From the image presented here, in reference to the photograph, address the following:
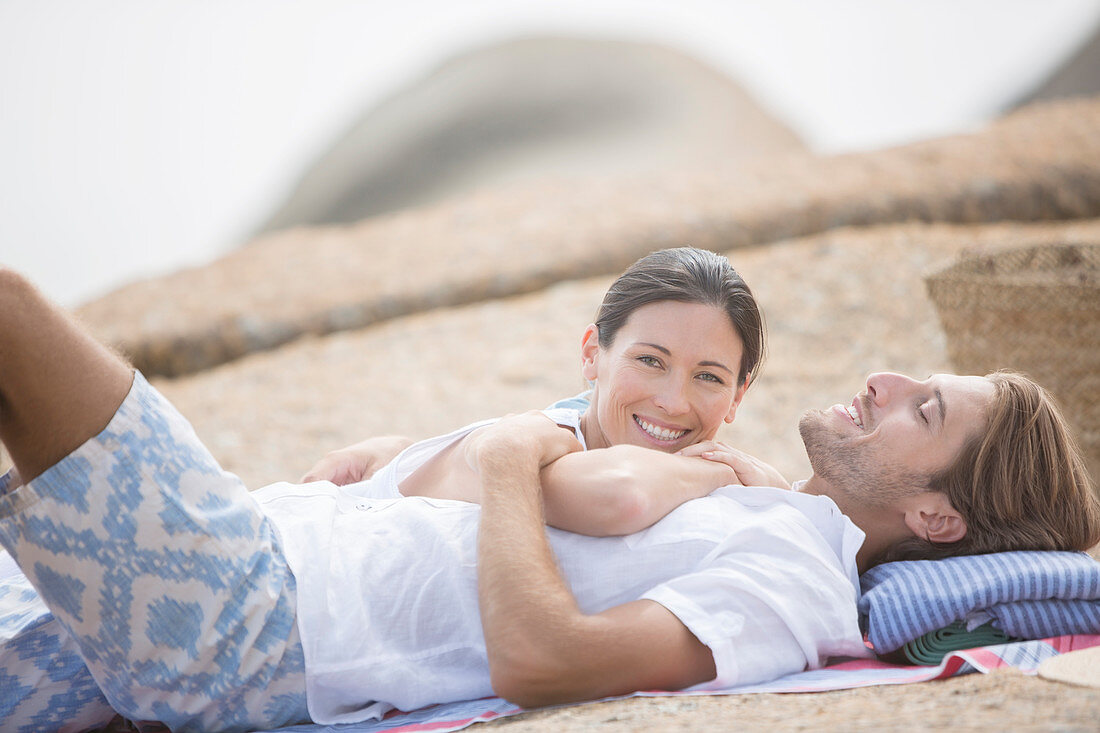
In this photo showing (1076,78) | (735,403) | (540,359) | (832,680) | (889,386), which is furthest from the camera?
(1076,78)

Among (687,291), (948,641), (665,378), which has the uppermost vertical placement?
(687,291)

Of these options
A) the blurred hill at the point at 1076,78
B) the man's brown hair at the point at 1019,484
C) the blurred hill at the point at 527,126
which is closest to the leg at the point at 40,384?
the man's brown hair at the point at 1019,484

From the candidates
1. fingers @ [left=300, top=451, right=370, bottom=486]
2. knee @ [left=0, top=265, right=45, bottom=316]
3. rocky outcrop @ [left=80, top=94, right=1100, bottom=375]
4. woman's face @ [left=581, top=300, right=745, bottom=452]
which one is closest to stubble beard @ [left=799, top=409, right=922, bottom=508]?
woman's face @ [left=581, top=300, right=745, bottom=452]

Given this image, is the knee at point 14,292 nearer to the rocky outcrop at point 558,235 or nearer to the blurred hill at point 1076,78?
the rocky outcrop at point 558,235

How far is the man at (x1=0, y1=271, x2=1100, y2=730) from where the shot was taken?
6.11 feet

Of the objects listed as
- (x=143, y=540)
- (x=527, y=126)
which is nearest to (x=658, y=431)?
(x=143, y=540)

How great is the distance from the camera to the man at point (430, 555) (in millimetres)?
1861

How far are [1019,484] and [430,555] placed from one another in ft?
4.80

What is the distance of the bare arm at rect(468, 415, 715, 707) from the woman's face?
0.54 m

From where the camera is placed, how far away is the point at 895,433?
2365mm

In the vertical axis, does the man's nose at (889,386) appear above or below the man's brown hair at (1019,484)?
above

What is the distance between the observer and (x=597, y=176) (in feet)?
31.4

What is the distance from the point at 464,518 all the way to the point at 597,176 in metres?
7.73

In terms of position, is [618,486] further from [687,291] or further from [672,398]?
[687,291]
